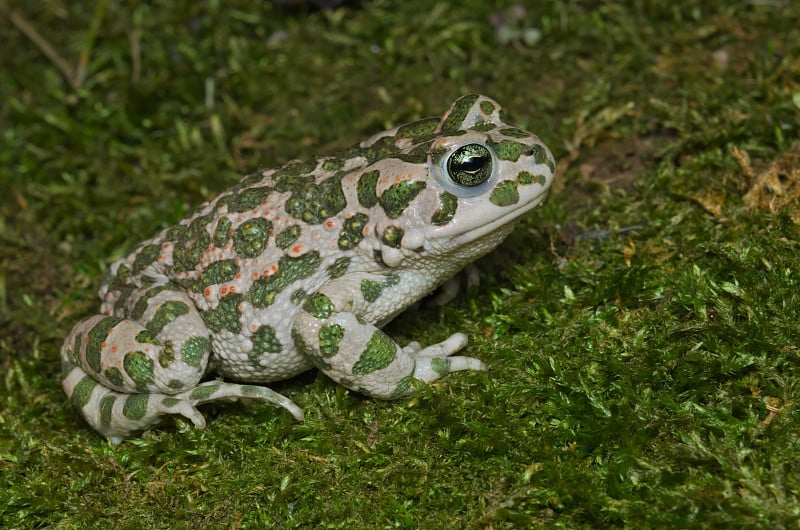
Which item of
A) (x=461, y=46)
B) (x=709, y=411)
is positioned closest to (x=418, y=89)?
(x=461, y=46)

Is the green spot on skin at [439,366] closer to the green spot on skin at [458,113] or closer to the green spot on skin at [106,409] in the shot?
the green spot on skin at [458,113]

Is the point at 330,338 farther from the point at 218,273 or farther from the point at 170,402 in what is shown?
the point at 170,402

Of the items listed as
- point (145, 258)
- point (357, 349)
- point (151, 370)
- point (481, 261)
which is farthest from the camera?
point (481, 261)

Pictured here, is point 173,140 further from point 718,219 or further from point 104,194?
point 718,219

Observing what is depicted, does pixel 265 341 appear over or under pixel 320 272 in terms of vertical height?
under

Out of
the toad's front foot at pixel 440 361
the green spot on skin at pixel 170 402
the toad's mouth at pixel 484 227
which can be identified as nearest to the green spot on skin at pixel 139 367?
the green spot on skin at pixel 170 402

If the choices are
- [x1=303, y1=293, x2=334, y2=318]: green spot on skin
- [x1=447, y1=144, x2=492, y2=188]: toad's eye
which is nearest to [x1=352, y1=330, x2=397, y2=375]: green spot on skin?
[x1=303, y1=293, x2=334, y2=318]: green spot on skin

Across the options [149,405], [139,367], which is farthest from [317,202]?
[149,405]
